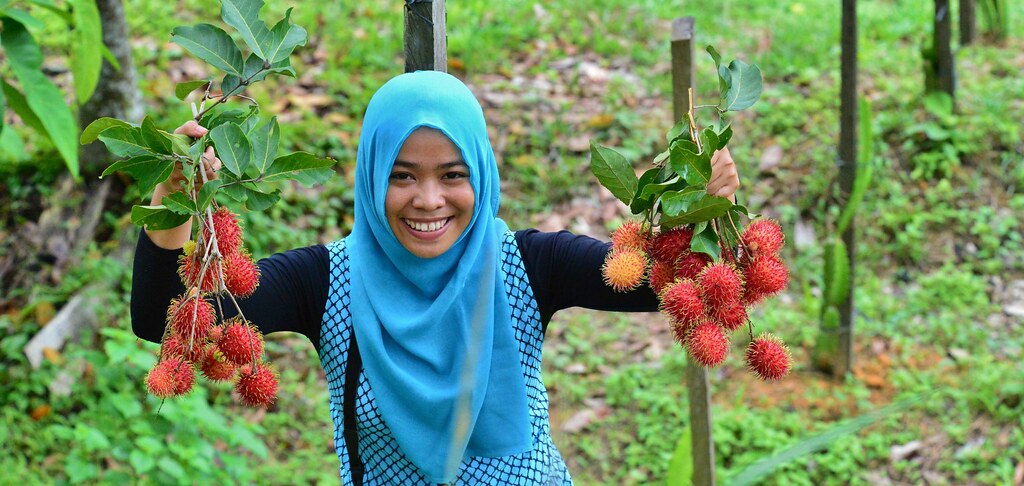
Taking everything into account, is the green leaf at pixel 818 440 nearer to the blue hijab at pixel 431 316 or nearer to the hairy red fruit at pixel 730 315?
the hairy red fruit at pixel 730 315

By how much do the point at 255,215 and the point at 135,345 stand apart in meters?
1.06

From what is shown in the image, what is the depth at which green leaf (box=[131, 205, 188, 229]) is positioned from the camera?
1.31m

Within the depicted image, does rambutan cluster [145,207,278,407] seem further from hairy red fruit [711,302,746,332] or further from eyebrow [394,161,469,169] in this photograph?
hairy red fruit [711,302,746,332]

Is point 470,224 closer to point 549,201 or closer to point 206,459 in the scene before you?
point 206,459

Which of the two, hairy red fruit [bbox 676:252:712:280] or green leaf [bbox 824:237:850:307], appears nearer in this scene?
hairy red fruit [bbox 676:252:712:280]

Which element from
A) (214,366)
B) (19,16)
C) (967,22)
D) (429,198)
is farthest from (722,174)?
(967,22)

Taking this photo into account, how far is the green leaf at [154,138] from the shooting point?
1312 mm

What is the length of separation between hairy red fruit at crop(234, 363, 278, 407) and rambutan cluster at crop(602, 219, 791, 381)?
0.49 metres

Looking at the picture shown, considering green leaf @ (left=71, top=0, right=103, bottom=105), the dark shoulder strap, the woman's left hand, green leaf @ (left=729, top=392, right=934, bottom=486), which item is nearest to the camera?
green leaf @ (left=729, top=392, right=934, bottom=486)

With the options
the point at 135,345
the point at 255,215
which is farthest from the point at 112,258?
the point at 135,345

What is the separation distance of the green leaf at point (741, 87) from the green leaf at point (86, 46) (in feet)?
5.76

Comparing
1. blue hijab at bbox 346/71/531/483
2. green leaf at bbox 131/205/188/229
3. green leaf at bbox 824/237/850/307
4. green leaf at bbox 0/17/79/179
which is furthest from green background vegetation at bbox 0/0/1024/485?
green leaf at bbox 131/205/188/229

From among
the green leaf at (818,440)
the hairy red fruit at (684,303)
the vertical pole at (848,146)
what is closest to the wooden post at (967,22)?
the vertical pole at (848,146)

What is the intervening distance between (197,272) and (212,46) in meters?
A: 0.34
